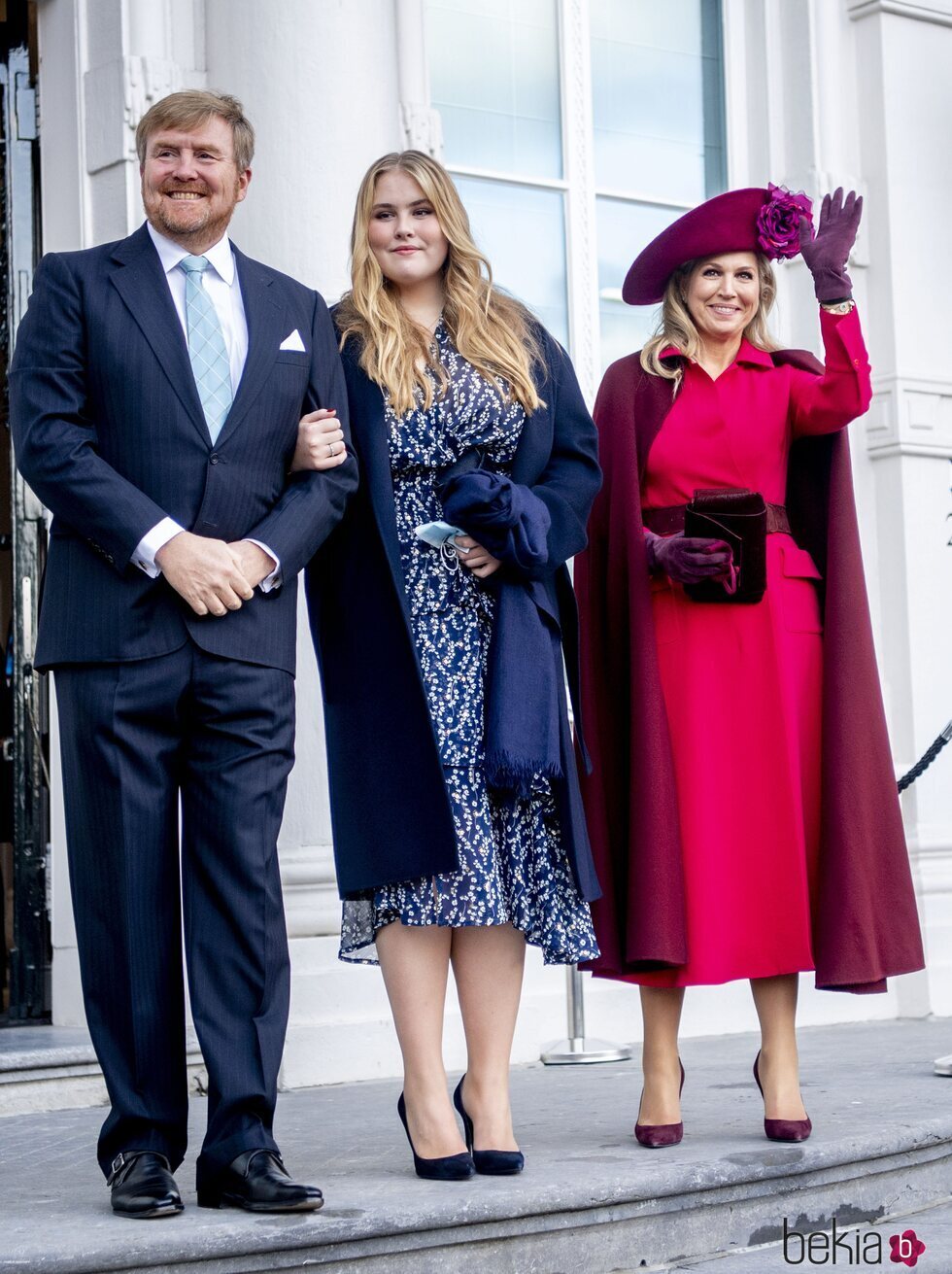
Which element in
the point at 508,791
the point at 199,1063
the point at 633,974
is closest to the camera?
the point at 508,791

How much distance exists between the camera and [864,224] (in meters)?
6.37

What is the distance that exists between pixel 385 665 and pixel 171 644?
445 mm

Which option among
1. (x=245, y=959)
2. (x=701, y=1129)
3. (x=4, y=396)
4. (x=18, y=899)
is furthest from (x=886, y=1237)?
(x=4, y=396)

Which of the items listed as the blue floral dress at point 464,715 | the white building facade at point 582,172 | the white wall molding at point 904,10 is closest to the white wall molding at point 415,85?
the white building facade at point 582,172

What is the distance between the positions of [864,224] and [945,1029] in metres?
2.82

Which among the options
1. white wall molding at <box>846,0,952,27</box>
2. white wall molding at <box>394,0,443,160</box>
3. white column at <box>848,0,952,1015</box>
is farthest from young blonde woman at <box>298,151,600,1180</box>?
white wall molding at <box>846,0,952,27</box>

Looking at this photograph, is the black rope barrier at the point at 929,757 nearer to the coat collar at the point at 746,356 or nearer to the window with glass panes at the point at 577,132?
the window with glass panes at the point at 577,132

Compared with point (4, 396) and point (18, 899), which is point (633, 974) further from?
point (4, 396)

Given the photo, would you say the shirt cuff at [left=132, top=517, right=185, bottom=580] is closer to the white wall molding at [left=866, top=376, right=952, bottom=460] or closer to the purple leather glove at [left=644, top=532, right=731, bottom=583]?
the purple leather glove at [left=644, top=532, right=731, bottom=583]

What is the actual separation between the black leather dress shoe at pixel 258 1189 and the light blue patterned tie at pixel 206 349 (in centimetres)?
120

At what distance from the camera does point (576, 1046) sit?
16.9 ft

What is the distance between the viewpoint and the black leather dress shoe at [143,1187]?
9.27 ft

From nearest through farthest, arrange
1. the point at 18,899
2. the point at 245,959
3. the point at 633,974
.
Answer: the point at 245,959, the point at 633,974, the point at 18,899

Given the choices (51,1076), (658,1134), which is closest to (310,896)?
(51,1076)
